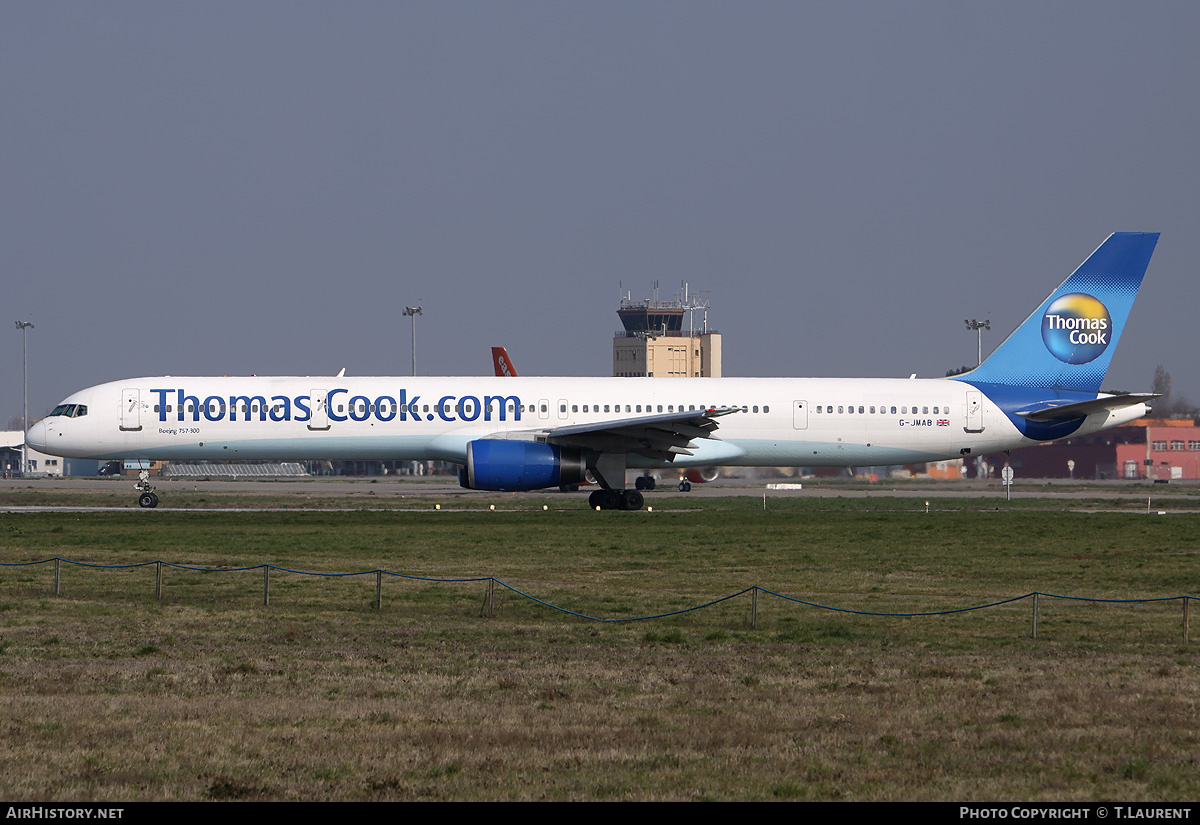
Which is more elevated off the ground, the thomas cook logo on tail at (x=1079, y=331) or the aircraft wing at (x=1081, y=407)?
the thomas cook logo on tail at (x=1079, y=331)

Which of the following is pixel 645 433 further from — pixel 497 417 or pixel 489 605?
pixel 489 605

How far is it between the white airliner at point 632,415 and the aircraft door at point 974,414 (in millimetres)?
51

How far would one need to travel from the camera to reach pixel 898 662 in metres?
16.6

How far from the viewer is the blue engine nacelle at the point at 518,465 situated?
40.0m

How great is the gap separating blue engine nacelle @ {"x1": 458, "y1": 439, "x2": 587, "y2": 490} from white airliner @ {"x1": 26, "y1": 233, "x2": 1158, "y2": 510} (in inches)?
2.0

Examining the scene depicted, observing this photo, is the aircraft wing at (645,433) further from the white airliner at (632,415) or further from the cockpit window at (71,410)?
the cockpit window at (71,410)

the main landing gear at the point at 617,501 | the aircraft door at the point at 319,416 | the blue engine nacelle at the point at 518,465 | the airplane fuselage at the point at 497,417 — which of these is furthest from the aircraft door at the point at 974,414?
the aircraft door at the point at 319,416

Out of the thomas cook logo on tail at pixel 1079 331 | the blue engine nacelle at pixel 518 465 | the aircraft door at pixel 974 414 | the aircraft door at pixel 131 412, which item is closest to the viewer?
the blue engine nacelle at pixel 518 465

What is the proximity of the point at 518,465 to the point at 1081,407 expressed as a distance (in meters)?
20.0

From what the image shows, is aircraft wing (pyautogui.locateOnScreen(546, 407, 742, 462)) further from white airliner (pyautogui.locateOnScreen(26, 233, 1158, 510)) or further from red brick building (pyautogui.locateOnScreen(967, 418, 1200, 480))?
red brick building (pyautogui.locateOnScreen(967, 418, 1200, 480))

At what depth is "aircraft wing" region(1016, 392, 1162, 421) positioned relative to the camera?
146ft

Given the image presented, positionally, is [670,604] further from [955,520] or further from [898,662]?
[955,520]

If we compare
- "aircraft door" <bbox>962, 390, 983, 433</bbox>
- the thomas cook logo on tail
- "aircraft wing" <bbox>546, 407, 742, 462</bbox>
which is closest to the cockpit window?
"aircraft wing" <bbox>546, 407, 742, 462</bbox>
